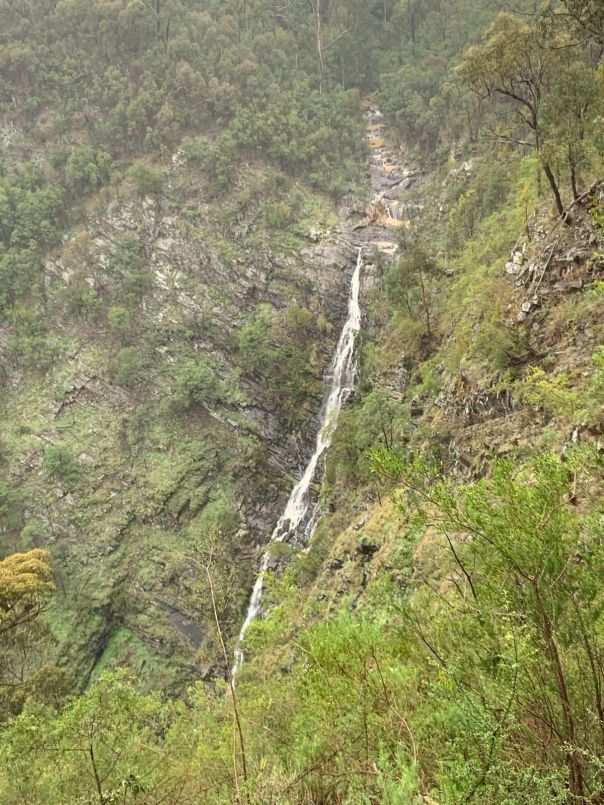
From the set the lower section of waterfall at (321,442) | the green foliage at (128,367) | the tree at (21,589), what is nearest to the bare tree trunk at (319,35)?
the lower section of waterfall at (321,442)

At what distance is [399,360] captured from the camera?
22.2 metres

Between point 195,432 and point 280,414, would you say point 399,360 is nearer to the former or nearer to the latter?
point 280,414

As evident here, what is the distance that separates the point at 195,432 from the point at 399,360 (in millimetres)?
13033

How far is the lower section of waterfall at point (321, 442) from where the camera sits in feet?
76.1

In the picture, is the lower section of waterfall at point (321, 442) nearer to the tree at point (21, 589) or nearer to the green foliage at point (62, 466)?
the tree at point (21, 589)

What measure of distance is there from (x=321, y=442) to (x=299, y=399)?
3.02 metres

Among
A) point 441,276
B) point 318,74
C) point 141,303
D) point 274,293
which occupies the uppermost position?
point 318,74

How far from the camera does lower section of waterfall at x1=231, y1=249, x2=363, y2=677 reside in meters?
23.2

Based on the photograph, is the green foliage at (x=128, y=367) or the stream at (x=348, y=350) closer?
the stream at (x=348, y=350)

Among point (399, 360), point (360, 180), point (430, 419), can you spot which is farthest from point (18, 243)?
point (430, 419)

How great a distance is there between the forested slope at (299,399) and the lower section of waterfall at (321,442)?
859 mm

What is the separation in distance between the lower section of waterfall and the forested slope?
86 centimetres

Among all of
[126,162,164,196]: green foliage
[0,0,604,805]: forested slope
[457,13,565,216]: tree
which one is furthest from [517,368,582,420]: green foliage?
[126,162,164,196]: green foliage

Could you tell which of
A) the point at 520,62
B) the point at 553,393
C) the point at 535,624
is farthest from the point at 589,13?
the point at 535,624
